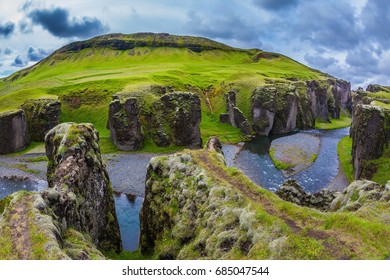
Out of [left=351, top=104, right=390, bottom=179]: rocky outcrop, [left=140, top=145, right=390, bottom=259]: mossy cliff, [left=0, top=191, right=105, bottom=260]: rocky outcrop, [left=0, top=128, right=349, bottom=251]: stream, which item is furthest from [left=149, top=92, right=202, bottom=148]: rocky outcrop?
[left=0, top=191, right=105, bottom=260]: rocky outcrop

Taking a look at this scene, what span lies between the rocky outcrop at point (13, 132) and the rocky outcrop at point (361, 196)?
297 ft

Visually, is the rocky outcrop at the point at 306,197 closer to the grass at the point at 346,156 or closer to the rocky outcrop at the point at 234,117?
the grass at the point at 346,156

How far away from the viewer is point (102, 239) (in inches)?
1709

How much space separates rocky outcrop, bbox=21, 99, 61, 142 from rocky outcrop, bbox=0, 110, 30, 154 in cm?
513

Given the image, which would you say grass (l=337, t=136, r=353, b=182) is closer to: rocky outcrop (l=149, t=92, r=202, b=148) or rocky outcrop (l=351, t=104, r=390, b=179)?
rocky outcrop (l=351, t=104, r=390, b=179)

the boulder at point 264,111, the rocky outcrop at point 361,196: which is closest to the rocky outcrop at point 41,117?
the boulder at point 264,111

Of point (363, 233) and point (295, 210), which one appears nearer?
point (363, 233)

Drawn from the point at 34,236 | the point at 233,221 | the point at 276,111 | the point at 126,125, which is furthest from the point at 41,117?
the point at 233,221

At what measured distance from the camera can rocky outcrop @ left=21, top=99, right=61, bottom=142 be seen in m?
112

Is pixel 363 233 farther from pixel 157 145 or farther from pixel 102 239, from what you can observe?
pixel 157 145

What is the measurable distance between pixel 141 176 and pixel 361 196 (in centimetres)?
5155

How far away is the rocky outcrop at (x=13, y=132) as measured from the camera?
10131cm

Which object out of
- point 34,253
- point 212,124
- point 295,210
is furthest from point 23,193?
point 212,124

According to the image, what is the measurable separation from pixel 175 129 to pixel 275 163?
109 feet
